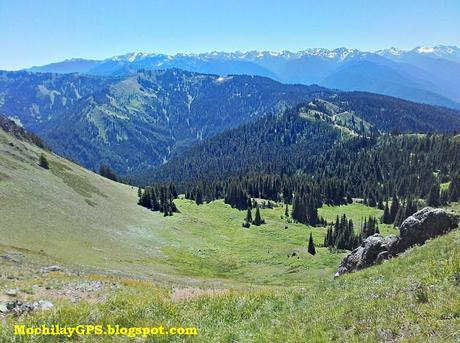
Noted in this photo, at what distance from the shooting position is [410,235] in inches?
1406

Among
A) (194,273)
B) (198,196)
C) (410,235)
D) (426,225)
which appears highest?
(426,225)

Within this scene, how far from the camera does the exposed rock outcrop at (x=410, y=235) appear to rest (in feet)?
112

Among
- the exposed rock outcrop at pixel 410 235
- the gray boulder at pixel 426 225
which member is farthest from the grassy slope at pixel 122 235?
the gray boulder at pixel 426 225

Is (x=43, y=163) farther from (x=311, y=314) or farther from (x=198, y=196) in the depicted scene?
(x=311, y=314)

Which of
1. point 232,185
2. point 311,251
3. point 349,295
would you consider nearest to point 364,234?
point 311,251

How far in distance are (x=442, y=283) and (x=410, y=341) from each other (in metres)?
4.51

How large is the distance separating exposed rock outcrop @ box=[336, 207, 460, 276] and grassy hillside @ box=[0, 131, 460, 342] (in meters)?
7.82

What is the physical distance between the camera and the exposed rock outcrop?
34.2m

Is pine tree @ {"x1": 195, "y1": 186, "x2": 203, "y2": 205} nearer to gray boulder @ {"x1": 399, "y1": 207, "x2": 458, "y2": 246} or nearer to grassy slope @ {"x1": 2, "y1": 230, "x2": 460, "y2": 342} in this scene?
gray boulder @ {"x1": 399, "y1": 207, "x2": 458, "y2": 246}

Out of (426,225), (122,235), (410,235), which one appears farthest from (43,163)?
(426,225)

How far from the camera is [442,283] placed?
46.8 ft

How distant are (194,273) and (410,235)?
5246 cm

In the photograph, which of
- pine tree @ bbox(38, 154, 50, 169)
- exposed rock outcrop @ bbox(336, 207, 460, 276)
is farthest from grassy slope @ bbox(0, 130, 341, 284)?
exposed rock outcrop @ bbox(336, 207, 460, 276)

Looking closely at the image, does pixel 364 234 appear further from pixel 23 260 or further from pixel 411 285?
pixel 411 285
